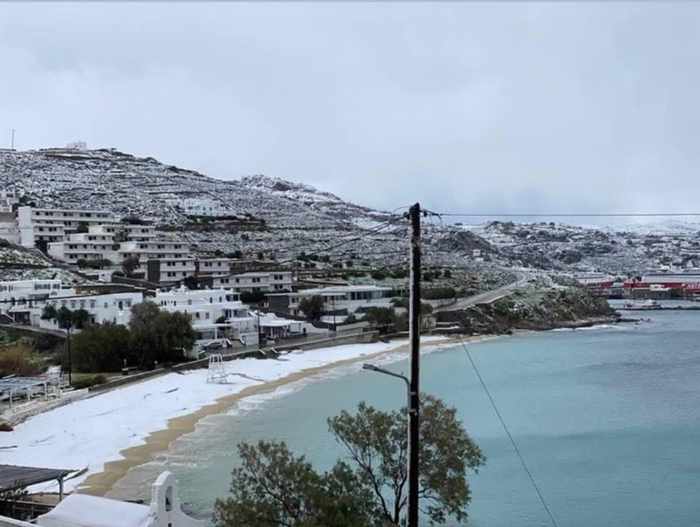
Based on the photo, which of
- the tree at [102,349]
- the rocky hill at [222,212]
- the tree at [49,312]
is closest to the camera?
the tree at [102,349]

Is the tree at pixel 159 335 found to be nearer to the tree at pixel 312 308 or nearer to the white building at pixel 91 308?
the white building at pixel 91 308

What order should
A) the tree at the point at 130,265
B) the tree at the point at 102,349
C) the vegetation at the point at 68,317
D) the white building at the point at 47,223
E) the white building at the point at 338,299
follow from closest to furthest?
1. the tree at the point at 102,349
2. the vegetation at the point at 68,317
3. the white building at the point at 338,299
4. the tree at the point at 130,265
5. the white building at the point at 47,223

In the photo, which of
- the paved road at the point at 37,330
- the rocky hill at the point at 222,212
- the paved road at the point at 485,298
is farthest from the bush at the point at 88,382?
the paved road at the point at 485,298

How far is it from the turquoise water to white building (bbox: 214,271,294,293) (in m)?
14.8

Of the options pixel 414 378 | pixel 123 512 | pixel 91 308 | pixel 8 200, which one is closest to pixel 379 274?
pixel 91 308

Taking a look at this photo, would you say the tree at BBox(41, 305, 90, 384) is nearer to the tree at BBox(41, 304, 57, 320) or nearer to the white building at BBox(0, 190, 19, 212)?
the tree at BBox(41, 304, 57, 320)

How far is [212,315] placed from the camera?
137 feet

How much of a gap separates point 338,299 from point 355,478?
43018mm

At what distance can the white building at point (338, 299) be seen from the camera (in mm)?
51906

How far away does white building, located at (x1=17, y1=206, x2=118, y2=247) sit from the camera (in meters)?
63.2

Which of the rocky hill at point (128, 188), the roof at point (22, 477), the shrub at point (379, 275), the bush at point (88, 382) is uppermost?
the rocky hill at point (128, 188)

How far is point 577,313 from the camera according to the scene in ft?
244

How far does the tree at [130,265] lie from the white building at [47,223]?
355 inches

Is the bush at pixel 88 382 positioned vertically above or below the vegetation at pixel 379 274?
below
